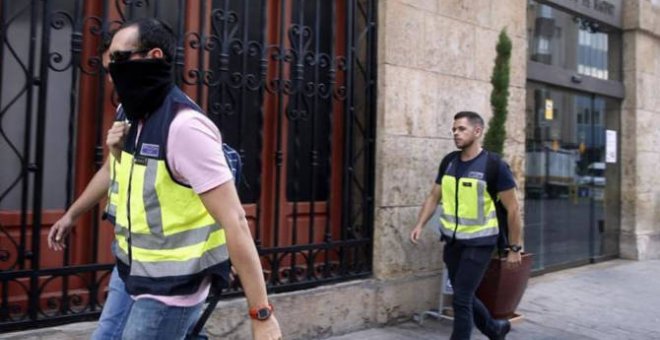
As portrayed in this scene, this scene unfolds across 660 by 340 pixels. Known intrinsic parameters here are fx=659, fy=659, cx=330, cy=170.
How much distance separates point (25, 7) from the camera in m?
3.89

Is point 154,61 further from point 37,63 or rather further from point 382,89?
point 382,89

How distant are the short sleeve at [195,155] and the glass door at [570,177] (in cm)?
630

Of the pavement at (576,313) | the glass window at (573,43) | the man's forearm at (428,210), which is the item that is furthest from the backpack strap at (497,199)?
the glass window at (573,43)

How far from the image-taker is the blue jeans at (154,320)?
217 centimetres

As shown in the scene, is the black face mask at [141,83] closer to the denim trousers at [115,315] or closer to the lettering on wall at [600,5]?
the denim trousers at [115,315]

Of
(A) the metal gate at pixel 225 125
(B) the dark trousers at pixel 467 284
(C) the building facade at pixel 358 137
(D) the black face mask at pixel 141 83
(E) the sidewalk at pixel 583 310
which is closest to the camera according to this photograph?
(D) the black face mask at pixel 141 83

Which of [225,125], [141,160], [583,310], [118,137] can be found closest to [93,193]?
[118,137]

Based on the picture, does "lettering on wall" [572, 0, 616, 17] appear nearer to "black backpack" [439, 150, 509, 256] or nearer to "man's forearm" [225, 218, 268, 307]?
"black backpack" [439, 150, 509, 256]

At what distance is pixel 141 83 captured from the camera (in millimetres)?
2215

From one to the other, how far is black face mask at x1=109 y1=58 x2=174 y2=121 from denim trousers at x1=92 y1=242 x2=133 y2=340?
2.02ft

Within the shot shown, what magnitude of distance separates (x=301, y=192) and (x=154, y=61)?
3.27 metres

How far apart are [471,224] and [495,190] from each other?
0.98 ft

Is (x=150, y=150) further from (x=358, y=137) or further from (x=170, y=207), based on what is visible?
(x=358, y=137)

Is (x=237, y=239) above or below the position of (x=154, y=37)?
below
